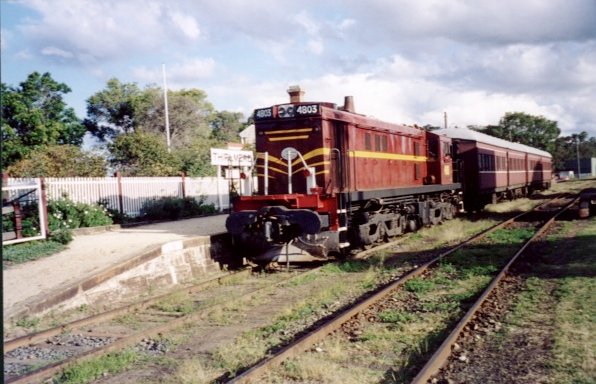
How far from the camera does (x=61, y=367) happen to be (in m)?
5.50

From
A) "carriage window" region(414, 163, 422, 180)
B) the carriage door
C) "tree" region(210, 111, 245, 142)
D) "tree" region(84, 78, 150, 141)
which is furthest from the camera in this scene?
"tree" region(210, 111, 245, 142)

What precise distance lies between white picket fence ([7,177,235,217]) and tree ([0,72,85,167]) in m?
16.0

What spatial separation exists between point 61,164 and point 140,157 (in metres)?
6.41

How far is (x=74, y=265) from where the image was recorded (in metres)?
9.98

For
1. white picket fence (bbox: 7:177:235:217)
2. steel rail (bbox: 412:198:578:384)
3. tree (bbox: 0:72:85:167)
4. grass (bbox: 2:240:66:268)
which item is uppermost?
tree (bbox: 0:72:85:167)

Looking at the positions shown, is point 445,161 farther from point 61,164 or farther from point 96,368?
point 96,368

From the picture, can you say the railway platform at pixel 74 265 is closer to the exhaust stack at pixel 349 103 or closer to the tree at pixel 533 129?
the exhaust stack at pixel 349 103

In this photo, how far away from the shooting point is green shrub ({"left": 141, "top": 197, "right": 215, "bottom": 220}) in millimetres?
19031

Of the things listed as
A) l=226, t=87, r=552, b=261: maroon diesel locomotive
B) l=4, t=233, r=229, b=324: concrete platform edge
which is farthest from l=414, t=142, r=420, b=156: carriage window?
l=4, t=233, r=229, b=324: concrete platform edge

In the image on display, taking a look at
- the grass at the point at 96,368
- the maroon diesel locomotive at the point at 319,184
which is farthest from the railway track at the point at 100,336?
the maroon diesel locomotive at the point at 319,184

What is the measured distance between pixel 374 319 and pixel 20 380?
14.0 feet

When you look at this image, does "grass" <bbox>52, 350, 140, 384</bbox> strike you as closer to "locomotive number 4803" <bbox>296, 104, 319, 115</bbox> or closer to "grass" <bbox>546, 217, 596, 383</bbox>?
"grass" <bbox>546, 217, 596, 383</bbox>

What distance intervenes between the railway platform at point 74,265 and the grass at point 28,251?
6.7 inches

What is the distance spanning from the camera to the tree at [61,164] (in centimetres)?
1825
